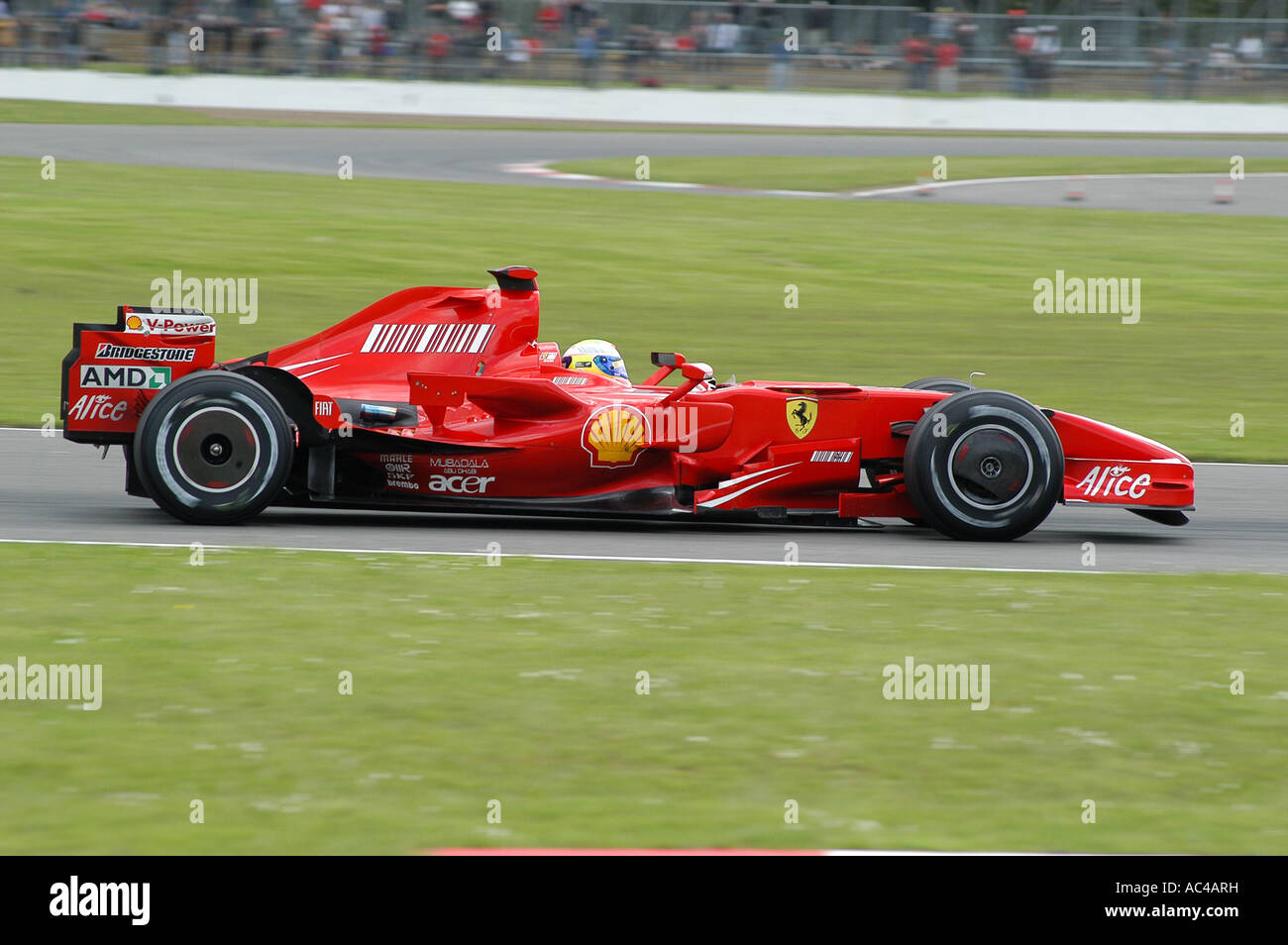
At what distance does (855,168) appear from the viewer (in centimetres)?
2691

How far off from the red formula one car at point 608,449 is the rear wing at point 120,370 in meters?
0.01

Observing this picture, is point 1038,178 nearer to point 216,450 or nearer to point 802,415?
point 802,415

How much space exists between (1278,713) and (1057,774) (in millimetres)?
1206

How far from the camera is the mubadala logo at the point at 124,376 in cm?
848

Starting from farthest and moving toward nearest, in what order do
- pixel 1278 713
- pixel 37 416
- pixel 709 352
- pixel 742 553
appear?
pixel 709 352, pixel 37 416, pixel 742 553, pixel 1278 713

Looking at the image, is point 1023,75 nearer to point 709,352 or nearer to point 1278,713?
point 709,352

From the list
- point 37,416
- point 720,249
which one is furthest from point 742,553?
point 720,249

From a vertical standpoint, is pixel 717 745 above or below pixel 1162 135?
below

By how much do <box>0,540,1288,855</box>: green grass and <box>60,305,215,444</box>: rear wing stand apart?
2.89ft

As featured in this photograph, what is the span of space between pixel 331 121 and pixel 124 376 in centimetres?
2280

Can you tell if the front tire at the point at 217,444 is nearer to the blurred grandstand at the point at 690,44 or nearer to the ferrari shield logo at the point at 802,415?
the ferrari shield logo at the point at 802,415

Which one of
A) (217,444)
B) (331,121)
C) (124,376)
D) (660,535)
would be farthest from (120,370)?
(331,121)

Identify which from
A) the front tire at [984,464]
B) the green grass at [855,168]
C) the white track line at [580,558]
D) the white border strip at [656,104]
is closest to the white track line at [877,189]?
the green grass at [855,168]

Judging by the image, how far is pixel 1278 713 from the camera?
19.2ft
